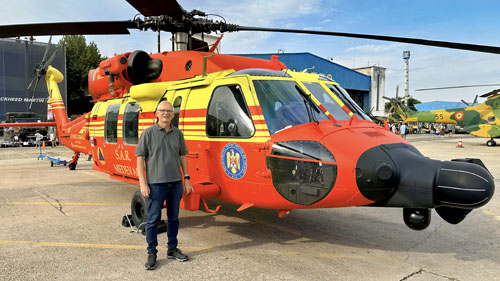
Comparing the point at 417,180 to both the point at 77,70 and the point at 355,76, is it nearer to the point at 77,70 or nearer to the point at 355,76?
the point at 355,76

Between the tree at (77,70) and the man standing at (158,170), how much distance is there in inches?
1374

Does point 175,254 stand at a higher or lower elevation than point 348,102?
lower

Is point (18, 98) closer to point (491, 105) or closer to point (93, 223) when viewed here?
point (93, 223)

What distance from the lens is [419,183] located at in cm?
330

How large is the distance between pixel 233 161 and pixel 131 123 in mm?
2832

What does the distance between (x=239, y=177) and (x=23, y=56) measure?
30765 millimetres

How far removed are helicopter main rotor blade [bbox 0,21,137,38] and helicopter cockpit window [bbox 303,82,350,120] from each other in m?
3.36

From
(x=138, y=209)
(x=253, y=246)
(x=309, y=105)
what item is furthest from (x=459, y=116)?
(x=138, y=209)

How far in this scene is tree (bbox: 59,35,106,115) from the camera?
117 feet

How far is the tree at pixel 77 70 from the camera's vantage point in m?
35.5

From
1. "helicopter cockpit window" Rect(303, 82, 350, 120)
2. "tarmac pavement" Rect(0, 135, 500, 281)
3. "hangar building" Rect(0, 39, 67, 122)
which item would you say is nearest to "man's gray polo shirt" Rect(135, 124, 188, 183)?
"tarmac pavement" Rect(0, 135, 500, 281)

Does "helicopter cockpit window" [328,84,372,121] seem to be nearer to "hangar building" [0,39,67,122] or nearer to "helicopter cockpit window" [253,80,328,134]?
"helicopter cockpit window" [253,80,328,134]

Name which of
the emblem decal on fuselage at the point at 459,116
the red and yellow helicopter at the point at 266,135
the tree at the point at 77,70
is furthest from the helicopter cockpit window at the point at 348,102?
the tree at the point at 77,70

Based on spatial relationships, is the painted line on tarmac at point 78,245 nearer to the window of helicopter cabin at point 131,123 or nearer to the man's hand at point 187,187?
the man's hand at point 187,187
